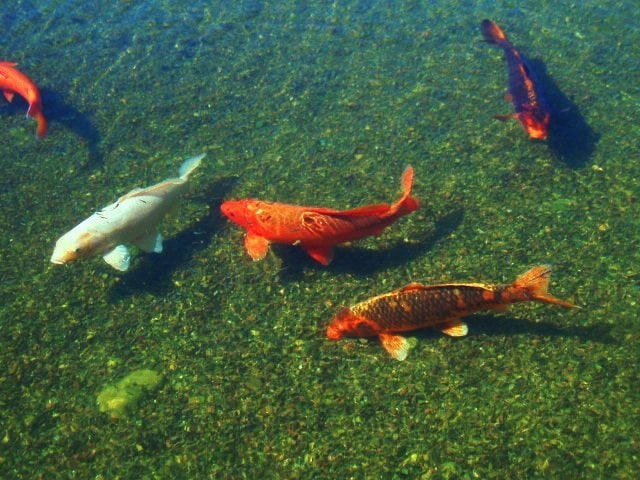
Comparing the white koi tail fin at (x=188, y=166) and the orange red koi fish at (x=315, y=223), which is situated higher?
the white koi tail fin at (x=188, y=166)

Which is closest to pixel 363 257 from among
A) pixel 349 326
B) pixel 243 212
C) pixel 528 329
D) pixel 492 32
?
pixel 349 326

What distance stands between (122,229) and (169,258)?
1.88ft

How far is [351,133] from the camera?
7082mm

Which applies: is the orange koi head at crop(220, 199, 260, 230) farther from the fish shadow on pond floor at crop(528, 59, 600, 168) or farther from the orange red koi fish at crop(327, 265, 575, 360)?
the fish shadow on pond floor at crop(528, 59, 600, 168)

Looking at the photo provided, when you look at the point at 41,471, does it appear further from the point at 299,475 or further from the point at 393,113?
the point at 393,113

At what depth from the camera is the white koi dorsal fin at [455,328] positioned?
464 cm

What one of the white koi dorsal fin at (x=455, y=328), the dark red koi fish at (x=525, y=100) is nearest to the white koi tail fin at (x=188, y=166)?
the white koi dorsal fin at (x=455, y=328)

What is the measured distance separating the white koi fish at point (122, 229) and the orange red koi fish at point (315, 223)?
88 centimetres

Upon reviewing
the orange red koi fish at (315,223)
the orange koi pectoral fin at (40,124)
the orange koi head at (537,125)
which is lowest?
the orange koi head at (537,125)

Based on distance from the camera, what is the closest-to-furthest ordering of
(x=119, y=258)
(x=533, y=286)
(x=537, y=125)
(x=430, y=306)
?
(x=533, y=286) < (x=430, y=306) < (x=119, y=258) < (x=537, y=125)

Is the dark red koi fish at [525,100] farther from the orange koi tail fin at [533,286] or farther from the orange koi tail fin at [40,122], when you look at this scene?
the orange koi tail fin at [40,122]

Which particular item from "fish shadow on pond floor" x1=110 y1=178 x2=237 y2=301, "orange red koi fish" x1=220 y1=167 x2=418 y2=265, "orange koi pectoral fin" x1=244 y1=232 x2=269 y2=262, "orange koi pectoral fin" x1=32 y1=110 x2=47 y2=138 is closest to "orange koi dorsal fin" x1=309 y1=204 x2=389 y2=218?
"orange red koi fish" x1=220 y1=167 x2=418 y2=265

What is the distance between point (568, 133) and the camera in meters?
6.75

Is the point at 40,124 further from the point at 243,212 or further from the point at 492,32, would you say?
the point at 492,32
